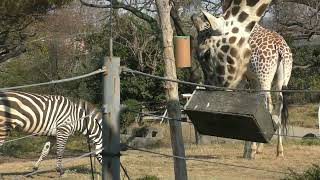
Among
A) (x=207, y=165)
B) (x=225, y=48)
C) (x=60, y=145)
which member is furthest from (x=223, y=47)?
(x=60, y=145)

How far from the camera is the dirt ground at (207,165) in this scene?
335 inches

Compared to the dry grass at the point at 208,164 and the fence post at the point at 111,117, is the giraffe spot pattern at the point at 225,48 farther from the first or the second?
the dry grass at the point at 208,164

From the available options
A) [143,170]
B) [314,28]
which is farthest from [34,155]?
[314,28]

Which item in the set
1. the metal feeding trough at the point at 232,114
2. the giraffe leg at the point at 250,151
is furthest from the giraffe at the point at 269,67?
the metal feeding trough at the point at 232,114

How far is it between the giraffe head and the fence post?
5.30 feet

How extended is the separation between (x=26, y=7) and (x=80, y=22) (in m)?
9.39

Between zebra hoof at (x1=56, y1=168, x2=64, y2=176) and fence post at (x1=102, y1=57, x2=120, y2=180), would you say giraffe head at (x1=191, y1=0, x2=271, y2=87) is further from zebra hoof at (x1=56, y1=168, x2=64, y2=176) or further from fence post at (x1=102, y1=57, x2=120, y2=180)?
zebra hoof at (x1=56, y1=168, x2=64, y2=176)

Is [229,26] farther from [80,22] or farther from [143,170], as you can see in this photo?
[80,22]

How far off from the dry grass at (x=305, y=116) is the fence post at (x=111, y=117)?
1582 cm

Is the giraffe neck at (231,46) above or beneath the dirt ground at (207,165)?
above

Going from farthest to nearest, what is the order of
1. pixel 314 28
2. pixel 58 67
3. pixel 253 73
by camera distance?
pixel 58 67 → pixel 314 28 → pixel 253 73

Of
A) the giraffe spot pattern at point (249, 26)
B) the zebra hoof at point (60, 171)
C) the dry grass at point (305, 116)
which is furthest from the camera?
the dry grass at point (305, 116)

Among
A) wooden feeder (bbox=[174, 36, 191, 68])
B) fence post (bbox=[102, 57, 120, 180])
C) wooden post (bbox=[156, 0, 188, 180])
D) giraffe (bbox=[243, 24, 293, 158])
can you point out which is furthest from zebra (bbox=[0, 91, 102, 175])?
fence post (bbox=[102, 57, 120, 180])

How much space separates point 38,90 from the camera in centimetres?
1717
